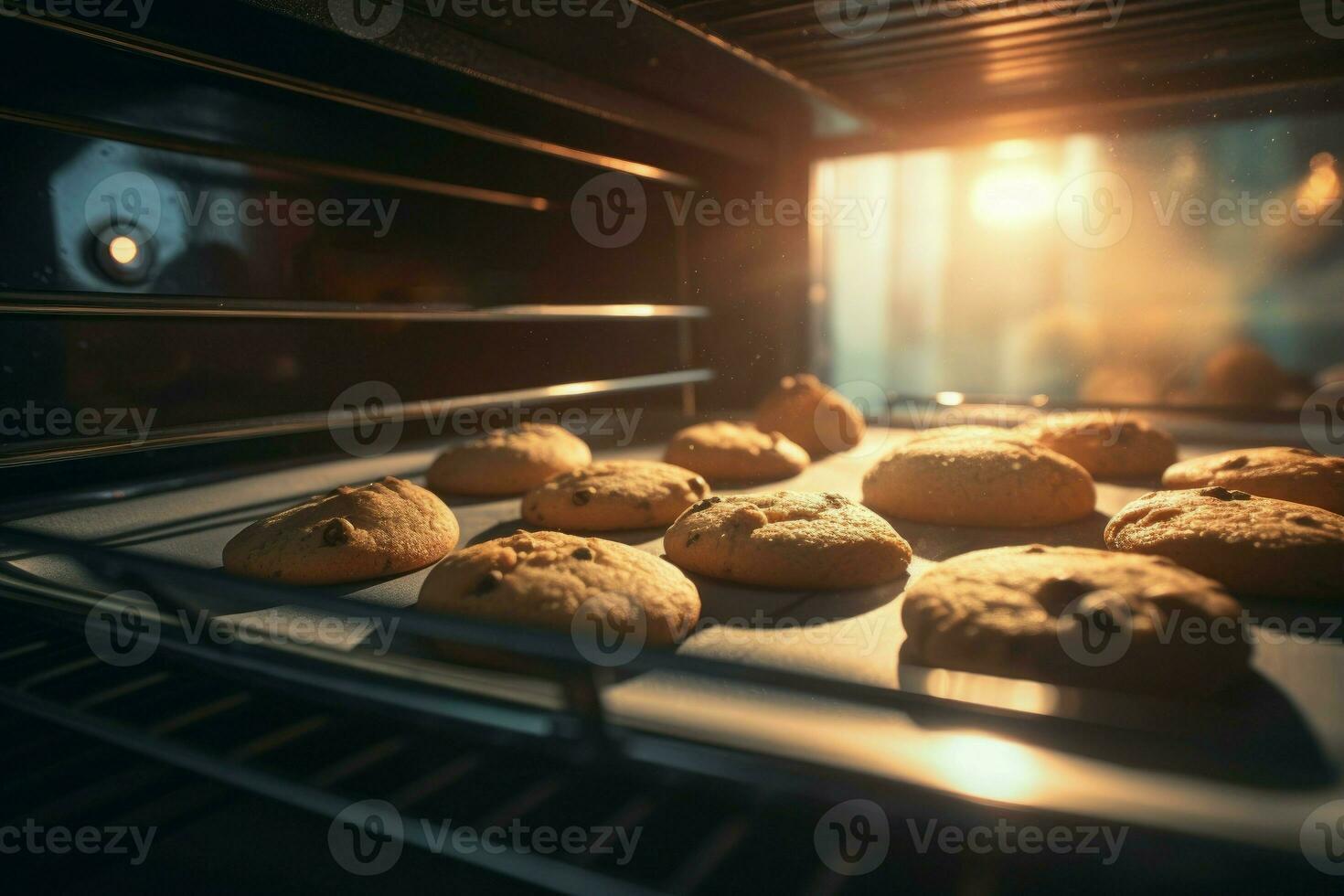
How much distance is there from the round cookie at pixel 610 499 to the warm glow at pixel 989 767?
115cm

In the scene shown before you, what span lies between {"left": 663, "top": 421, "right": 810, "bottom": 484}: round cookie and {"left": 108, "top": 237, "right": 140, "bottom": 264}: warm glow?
1.52m

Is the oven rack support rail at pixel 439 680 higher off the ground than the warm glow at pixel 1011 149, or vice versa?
the warm glow at pixel 1011 149

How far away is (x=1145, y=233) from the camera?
3709 millimetres

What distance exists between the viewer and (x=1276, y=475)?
1956mm

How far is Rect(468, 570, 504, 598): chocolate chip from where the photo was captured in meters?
1.39

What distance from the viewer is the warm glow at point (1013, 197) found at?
3.88 meters

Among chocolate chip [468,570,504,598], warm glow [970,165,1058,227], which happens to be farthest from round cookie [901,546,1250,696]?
warm glow [970,165,1058,227]

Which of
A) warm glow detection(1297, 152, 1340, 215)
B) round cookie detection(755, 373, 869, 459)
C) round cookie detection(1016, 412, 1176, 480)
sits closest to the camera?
round cookie detection(1016, 412, 1176, 480)

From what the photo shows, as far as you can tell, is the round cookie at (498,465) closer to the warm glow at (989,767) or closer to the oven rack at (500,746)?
the oven rack at (500,746)

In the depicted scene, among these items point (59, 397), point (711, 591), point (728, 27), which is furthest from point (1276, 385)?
point (59, 397)

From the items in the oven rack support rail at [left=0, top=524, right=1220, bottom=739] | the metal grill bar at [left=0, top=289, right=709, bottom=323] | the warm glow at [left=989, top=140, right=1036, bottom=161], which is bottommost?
the oven rack support rail at [left=0, top=524, right=1220, bottom=739]

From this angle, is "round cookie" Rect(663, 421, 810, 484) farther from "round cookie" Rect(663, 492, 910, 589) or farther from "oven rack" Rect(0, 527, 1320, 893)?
"oven rack" Rect(0, 527, 1320, 893)

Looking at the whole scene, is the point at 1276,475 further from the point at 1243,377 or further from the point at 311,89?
the point at 311,89

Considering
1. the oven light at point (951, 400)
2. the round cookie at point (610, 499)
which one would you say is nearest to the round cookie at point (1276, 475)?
the round cookie at point (610, 499)
